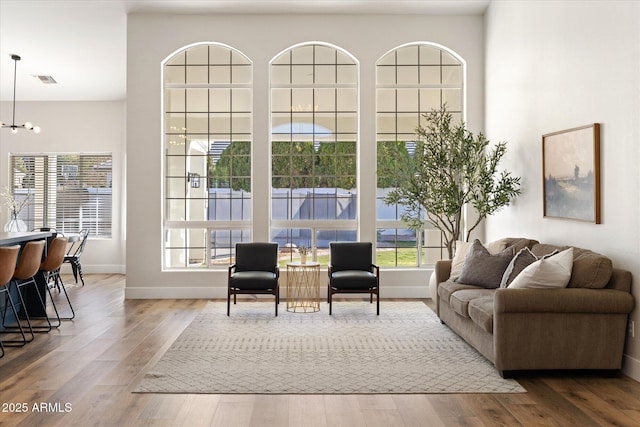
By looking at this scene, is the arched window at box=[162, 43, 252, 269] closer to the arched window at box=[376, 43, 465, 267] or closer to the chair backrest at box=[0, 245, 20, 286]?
the arched window at box=[376, 43, 465, 267]

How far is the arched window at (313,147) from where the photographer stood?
8.25m

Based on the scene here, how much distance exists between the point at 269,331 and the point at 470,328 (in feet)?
6.70

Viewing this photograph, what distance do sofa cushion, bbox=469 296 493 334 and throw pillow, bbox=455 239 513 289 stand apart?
649 millimetres

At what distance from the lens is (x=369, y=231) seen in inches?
321

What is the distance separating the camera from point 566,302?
4352 millimetres

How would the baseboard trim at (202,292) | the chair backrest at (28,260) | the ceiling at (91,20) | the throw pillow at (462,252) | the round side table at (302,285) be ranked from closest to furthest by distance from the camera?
the chair backrest at (28,260) → the throw pillow at (462,252) → the ceiling at (91,20) → the round side table at (302,285) → the baseboard trim at (202,292)

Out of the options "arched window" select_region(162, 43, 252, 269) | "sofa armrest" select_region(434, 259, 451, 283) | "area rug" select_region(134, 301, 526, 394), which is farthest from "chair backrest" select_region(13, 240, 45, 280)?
"sofa armrest" select_region(434, 259, 451, 283)

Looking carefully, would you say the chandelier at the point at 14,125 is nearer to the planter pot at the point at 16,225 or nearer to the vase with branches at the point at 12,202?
the vase with branches at the point at 12,202

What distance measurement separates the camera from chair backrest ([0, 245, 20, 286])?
5012 millimetres

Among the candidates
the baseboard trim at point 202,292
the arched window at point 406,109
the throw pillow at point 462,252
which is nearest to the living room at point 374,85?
the baseboard trim at point 202,292

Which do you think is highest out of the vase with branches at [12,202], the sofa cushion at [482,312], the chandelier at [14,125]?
the chandelier at [14,125]

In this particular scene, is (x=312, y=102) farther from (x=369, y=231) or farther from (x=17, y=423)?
(x=17, y=423)

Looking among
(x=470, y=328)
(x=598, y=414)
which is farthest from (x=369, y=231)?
(x=598, y=414)

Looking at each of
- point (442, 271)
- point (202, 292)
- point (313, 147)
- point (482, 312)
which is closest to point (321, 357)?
point (482, 312)
